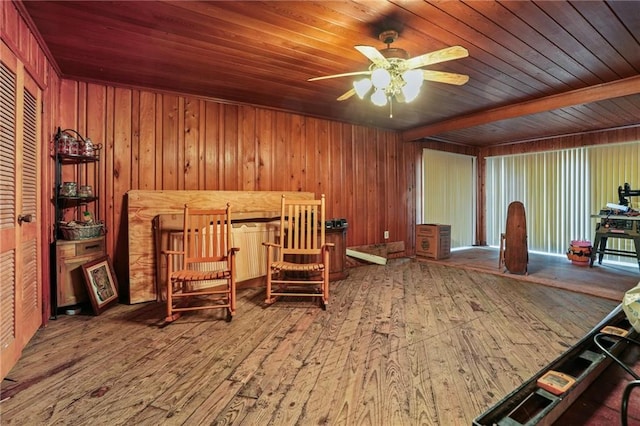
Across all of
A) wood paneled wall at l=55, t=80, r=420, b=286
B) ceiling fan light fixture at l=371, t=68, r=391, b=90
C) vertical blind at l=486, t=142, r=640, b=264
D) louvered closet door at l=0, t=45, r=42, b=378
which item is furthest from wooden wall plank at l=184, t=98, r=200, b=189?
vertical blind at l=486, t=142, r=640, b=264

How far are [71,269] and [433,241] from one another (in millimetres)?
4676

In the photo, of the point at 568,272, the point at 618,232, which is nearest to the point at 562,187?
the point at 618,232

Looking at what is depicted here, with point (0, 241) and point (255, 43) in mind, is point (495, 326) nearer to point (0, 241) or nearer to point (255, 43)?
point (255, 43)

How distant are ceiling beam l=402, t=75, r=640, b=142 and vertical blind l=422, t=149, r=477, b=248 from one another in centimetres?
114

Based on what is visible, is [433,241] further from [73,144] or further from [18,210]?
[18,210]

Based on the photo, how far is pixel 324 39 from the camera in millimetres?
2348

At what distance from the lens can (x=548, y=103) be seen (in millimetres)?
3607

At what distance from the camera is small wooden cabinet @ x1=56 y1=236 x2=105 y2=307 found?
263 cm

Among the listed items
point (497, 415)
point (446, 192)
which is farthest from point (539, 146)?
point (497, 415)

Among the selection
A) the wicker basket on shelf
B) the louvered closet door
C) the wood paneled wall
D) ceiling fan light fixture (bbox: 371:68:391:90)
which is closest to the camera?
the louvered closet door

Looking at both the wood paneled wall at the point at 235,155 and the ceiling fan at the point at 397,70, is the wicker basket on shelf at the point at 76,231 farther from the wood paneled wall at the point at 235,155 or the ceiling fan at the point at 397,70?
the ceiling fan at the point at 397,70

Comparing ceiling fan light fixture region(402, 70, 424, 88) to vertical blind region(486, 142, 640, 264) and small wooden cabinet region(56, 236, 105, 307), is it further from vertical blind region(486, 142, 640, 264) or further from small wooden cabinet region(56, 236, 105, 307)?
vertical blind region(486, 142, 640, 264)

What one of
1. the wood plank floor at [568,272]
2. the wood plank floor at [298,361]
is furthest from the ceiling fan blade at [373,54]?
the wood plank floor at [568,272]

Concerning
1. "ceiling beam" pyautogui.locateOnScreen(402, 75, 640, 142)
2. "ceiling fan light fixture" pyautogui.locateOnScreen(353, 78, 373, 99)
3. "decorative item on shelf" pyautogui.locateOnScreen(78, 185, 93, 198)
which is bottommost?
"decorative item on shelf" pyautogui.locateOnScreen(78, 185, 93, 198)
